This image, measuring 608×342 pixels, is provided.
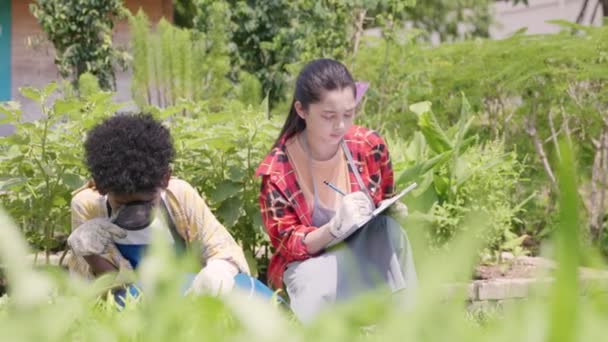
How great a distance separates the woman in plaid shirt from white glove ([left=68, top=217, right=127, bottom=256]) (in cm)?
69

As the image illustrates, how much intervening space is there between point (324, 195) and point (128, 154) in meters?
0.93

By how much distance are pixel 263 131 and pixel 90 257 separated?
1254mm

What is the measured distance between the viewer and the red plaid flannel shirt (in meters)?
3.68

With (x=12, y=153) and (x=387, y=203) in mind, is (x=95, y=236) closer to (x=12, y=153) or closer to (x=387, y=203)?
(x=387, y=203)

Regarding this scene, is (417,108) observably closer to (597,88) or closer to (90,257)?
(597,88)

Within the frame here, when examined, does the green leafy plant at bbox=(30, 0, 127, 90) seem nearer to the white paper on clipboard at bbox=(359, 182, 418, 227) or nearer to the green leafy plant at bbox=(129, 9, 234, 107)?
the green leafy plant at bbox=(129, 9, 234, 107)

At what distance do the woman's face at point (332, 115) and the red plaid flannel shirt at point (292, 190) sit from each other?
178 mm

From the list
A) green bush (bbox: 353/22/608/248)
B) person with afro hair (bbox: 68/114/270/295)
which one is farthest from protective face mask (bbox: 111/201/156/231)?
green bush (bbox: 353/22/608/248)

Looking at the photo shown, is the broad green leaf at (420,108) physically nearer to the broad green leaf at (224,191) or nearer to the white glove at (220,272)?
the broad green leaf at (224,191)

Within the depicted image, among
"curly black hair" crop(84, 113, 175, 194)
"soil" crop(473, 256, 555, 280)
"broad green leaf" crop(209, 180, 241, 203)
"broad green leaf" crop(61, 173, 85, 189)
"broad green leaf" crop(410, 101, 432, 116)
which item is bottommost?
"soil" crop(473, 256, 555, 280)

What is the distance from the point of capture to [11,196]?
4.21m

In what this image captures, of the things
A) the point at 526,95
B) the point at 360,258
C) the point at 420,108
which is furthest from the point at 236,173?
the point at 526,95

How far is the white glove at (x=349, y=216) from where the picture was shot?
133 inches

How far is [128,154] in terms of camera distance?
324cm
